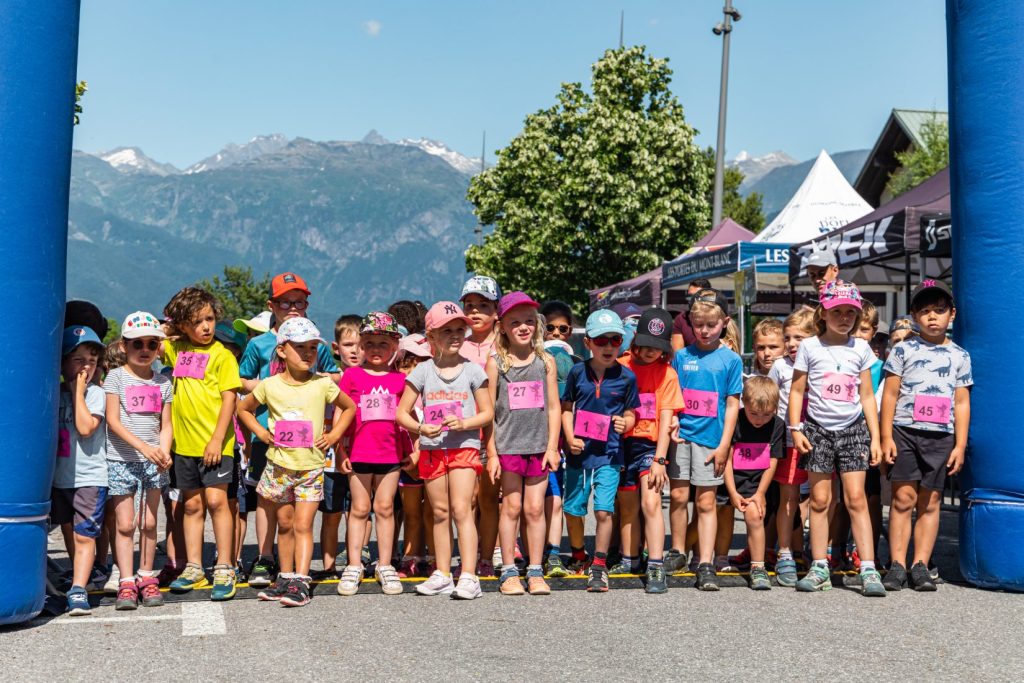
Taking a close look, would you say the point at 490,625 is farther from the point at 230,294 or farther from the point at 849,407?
the point at 230,294

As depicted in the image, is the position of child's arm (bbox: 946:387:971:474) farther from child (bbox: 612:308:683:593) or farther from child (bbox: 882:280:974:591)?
child (bbox: 612:308:683:593)

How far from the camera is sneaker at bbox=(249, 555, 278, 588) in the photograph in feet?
22.1

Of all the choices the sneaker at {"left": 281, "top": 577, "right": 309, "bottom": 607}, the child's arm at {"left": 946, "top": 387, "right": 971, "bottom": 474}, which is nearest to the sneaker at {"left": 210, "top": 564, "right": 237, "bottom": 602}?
the sneaker at {"left": 281, "top": 577, "right": 309, "bottom": 607}

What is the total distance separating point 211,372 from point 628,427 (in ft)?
8.29

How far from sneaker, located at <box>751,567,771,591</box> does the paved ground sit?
11cm

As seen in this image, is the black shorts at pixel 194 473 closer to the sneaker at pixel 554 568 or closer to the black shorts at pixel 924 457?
the sneaker at pixel 554 568

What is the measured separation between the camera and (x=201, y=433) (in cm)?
662

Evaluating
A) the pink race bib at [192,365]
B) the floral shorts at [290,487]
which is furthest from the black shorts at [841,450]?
the pink race bib at [192,365]

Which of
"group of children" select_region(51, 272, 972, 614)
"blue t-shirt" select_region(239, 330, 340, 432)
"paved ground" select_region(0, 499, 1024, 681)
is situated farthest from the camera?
"blue t-shirt" select_region(239, 330, 340, 432)

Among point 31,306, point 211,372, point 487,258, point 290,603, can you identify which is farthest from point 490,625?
point 487,258

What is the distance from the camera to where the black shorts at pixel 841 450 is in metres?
6.90

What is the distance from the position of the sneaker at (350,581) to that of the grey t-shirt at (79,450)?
1.44 meters

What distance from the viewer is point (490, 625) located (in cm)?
580

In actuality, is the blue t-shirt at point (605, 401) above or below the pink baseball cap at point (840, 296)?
below
